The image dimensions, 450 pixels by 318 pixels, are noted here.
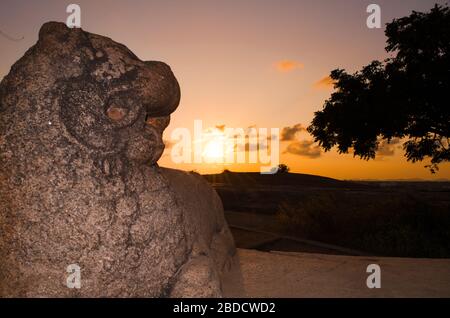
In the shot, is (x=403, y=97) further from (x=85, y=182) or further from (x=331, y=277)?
(x=85, y=182)

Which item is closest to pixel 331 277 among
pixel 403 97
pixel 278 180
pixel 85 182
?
pixel 85 182

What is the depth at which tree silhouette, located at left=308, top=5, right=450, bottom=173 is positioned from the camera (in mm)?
10977

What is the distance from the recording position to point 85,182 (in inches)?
108

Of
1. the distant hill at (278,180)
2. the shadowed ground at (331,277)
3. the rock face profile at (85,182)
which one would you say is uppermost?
the rock face profile at (85,182)

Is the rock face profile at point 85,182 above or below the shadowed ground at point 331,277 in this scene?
above

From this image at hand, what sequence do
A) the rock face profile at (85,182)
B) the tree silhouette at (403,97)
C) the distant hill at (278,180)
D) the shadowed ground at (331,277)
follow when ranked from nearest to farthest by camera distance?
the rock face profile at (85,182) < the shadowed ground at (331,277) < the tree silhouette at (403,97) < the distant hill at (278,180)

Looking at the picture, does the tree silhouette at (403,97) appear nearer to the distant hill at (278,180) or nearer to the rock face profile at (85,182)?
the rock face profile at (85,182)

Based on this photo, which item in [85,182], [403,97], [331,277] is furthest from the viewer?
[403,97]

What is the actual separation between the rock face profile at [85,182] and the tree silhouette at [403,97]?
9.96m

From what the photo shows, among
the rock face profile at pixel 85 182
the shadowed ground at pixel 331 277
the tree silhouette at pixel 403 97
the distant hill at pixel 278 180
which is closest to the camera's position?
the rock face profile at pixel 85 182

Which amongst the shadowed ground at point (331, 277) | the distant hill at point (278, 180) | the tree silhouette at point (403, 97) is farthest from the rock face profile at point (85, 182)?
the distant hill at point (278, 180)

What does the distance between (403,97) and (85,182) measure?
10691mm

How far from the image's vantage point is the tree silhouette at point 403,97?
1098cm
